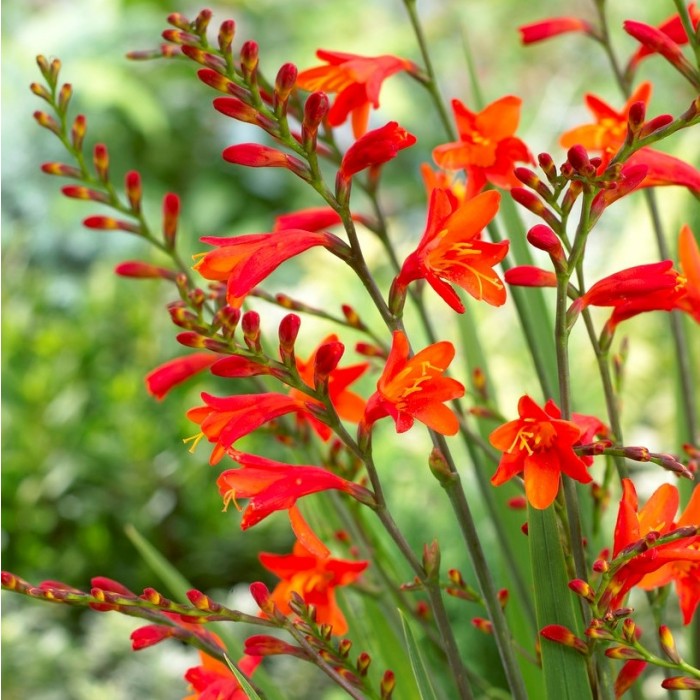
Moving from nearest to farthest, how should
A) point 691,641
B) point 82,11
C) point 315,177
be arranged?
1. point 315,177
2. point 691,641
3. point 82,11

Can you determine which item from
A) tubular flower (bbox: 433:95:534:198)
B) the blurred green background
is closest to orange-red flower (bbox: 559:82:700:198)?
tubular flower (bbox: 433:95:534:198)

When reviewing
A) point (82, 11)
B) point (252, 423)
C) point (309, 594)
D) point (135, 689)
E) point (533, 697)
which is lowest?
point (135, 689)

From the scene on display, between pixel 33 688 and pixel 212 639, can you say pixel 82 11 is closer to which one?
pixel 33 688

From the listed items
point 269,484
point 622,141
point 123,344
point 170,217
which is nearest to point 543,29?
point 622,141

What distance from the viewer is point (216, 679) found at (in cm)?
47

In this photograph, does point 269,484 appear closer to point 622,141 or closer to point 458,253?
point 458,253

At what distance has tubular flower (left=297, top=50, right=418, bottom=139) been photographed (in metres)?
0.51

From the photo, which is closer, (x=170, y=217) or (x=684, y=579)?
(x=684, y=579)

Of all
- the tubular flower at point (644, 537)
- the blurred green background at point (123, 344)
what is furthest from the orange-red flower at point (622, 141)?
the blurred green background at point (123, 344)

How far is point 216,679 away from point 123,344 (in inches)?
59.9

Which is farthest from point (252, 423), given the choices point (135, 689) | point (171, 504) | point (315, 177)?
point (171, 504)

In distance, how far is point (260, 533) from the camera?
1.68m

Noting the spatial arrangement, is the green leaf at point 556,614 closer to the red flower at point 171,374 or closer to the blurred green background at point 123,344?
the red flower at point 171,374

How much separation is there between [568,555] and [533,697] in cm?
22
